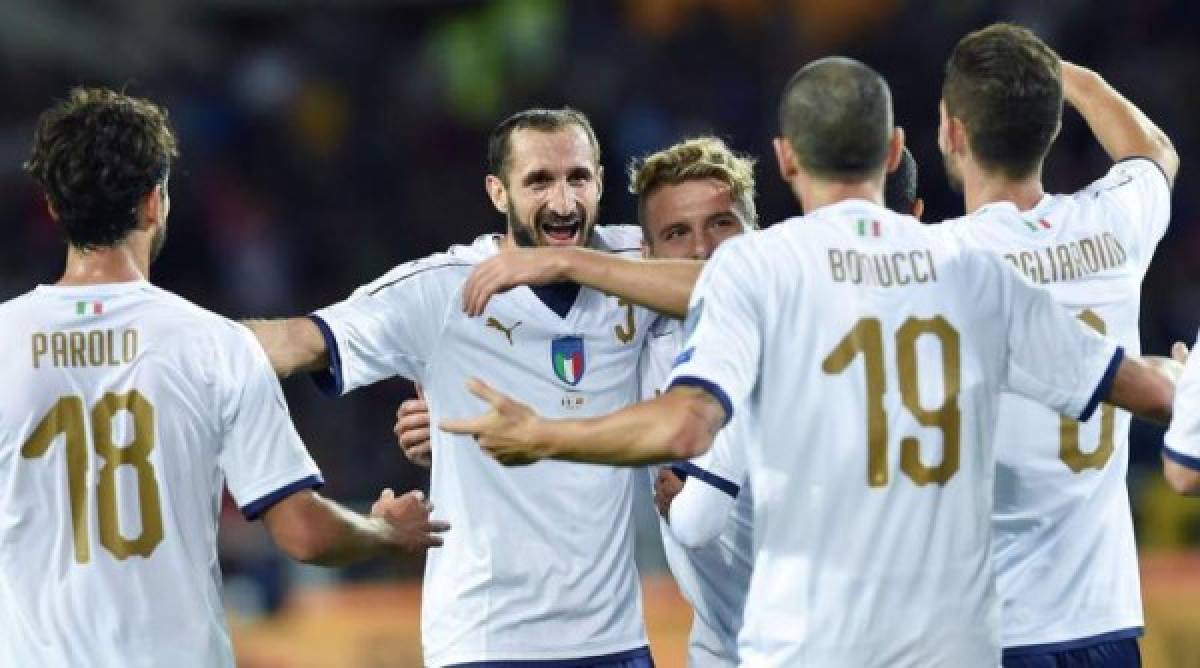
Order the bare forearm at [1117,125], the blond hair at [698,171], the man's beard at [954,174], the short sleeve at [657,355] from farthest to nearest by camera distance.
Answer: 1. the blond hair at [698,171]
2. the short sleeve at [657,355]
3. the bare forearm at [1117,125]
4. the man's beard at [954,174]

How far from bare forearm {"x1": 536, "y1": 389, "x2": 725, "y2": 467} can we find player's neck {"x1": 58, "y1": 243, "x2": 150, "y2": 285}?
122 centimetres

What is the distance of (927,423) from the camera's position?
14.5ft

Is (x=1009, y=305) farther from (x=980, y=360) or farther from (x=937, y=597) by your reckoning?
(x=937, y=597)

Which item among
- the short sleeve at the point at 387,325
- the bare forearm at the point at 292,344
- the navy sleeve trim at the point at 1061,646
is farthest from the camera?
the short sleeve at the point at 387,325

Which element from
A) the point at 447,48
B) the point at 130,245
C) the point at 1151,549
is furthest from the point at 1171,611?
the point at 447,48

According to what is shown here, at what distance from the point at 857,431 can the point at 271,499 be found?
4.64ft

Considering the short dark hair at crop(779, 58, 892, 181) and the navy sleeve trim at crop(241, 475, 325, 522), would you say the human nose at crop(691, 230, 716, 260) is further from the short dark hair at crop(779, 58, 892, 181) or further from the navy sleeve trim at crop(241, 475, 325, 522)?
the navy sleeve trim at crop(241, 475, 325, 522)

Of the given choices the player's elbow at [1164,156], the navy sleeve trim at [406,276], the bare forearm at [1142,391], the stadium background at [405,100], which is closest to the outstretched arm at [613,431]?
the bare forearm at [1142,391]

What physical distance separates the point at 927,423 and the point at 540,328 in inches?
63.8

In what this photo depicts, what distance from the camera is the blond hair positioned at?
20.0 feet

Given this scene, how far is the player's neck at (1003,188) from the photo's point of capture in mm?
5168

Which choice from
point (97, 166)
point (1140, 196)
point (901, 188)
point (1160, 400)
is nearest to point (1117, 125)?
point (1140, 196)

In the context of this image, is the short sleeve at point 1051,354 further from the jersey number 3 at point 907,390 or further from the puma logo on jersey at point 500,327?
the puma logo on jersey at point 500,327

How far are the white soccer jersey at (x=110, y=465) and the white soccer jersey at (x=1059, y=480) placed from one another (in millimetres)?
1847
